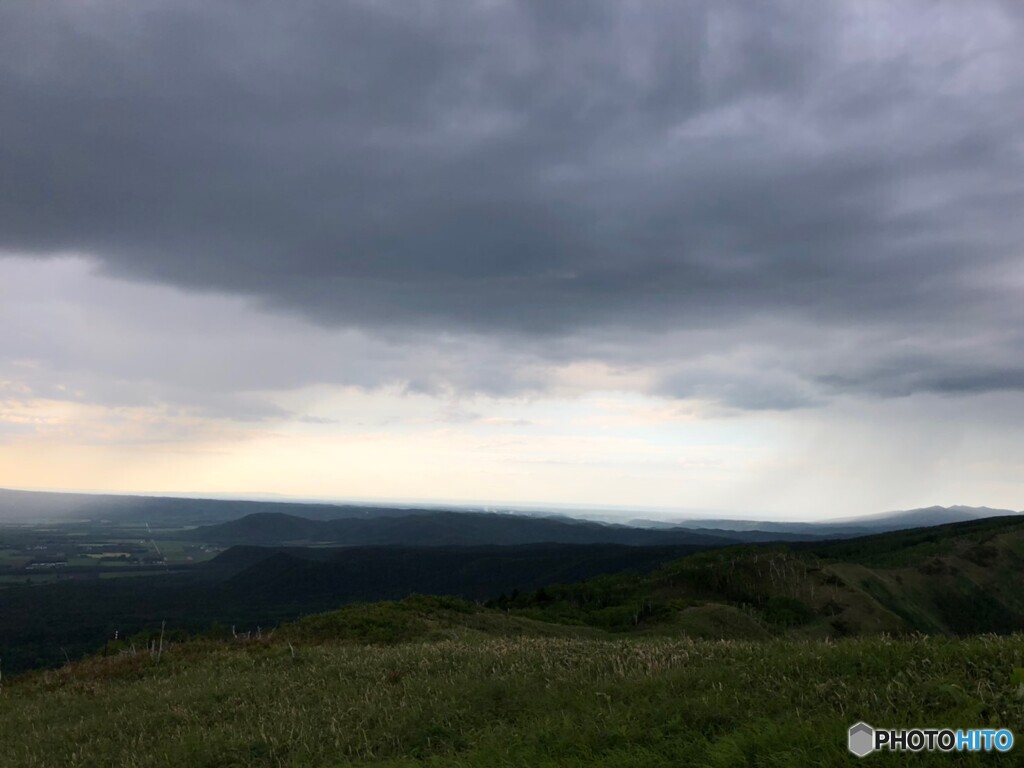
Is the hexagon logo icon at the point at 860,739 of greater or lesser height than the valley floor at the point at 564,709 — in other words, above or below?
above

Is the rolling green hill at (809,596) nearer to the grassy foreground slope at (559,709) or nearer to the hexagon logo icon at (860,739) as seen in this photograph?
the grassy foreground slope at (559,709)

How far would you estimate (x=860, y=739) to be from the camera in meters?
7.41

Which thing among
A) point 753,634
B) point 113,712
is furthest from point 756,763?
point 753,634

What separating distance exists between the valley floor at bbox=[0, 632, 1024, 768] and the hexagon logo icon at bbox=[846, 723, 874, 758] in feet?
0.41

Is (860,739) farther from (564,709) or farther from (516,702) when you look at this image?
(516,702)

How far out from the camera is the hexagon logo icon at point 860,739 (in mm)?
7207

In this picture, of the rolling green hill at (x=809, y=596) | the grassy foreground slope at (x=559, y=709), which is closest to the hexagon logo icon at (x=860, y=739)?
the grassy foreground slope at (x=559, y=709)

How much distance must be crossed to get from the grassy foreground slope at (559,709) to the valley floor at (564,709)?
4 cm

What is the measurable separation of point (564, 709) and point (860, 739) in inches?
193

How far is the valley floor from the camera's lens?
818 centimetres

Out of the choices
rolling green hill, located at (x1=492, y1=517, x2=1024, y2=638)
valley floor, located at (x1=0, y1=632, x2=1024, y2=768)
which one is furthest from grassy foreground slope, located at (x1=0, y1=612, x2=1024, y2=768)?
rolling green hill, located at (x1=492, y1=517, x2=1024, y2=638)

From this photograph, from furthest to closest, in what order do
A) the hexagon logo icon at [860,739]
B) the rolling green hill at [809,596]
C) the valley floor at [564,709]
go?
1. the rolling green hill at [809,596]
2. the valley floor at [564,709]
3. the hexagon logo icon at [860,739]

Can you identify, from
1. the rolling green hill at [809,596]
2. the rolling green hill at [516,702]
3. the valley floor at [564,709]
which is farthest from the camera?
the rolling green hill at [809,596]

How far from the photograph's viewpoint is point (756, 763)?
24.3ft
